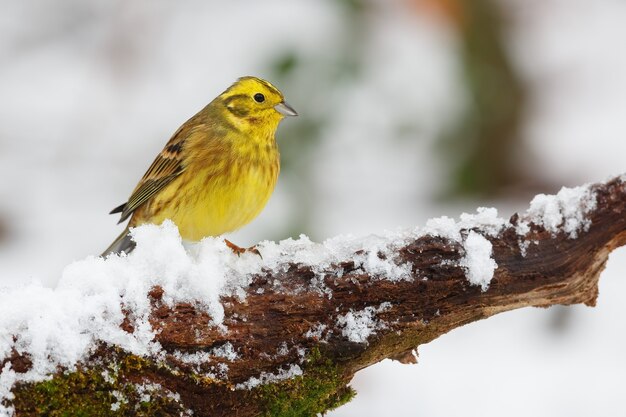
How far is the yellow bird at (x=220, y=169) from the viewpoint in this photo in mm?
3449

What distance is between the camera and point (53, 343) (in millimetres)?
2164

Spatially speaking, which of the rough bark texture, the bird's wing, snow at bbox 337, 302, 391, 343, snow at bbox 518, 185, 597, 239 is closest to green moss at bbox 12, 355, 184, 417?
the rough bark texture

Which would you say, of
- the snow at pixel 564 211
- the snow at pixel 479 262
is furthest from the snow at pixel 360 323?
the snow at pixel 564 211

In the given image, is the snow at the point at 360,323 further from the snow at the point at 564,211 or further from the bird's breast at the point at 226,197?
the bird's breast at the point at 226,197

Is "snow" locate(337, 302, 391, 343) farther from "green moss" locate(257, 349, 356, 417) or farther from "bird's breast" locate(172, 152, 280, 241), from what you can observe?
"bird's breast" locate(172, 152, 280, 241)

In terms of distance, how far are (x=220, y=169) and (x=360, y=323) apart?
1231 mm

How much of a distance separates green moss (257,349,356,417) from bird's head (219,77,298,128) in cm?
140

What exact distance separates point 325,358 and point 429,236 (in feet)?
1.40

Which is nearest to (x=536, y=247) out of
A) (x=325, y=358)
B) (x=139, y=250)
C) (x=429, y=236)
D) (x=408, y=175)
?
(x=429, y=236)

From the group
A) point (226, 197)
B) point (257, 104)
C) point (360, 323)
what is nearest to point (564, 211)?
point (360, 323)

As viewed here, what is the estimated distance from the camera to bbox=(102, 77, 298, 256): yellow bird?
3449mm

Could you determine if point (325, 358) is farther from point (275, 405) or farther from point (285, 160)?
point (285, 160)

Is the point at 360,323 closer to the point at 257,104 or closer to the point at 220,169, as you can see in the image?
the point at 220,169

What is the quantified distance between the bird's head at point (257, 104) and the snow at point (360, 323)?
1311mm
